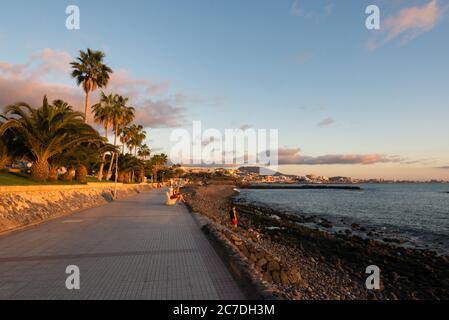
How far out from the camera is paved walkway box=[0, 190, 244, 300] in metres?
5.67

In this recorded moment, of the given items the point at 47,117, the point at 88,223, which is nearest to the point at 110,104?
the point at 47,117

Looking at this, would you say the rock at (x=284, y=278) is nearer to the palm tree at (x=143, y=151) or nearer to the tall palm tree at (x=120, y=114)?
the tall palm tree at (x=120, y=114)

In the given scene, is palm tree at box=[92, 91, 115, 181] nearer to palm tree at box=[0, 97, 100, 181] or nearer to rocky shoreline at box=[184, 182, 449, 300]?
palm tree at box=[0, 97, 100, 181]

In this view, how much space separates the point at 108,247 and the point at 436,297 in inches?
407

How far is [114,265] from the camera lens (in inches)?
295

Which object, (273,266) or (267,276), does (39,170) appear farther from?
(267,276)

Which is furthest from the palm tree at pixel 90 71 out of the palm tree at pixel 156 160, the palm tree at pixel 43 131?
the palm tree at pixel 156 160

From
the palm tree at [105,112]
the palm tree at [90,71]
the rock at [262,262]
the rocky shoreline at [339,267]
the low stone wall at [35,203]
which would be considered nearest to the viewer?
the rocky shoreline at [339,267]

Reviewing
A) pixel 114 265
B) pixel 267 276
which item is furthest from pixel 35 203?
pixel 267 276

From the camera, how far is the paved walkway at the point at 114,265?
5.67 m

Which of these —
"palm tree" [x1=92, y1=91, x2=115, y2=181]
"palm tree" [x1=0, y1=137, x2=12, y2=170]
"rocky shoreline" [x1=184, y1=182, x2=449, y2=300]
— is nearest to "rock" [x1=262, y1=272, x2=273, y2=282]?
"rocky shoreline" [x1=184, y1=182, x2=449, y2=300]

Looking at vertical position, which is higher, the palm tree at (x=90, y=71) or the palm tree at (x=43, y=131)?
the palm tree at (x=90, y=71)

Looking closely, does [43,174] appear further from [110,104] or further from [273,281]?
[110,104]

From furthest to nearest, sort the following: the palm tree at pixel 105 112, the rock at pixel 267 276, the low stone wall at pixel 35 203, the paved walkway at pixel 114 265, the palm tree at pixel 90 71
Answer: the palm tree at pixel 105 112 → the palm tree at pixel 90 71 → the low stone wall at pixel 35 203 → the rock at pixel 267 276 → the paved walkway at pixel 114 265
